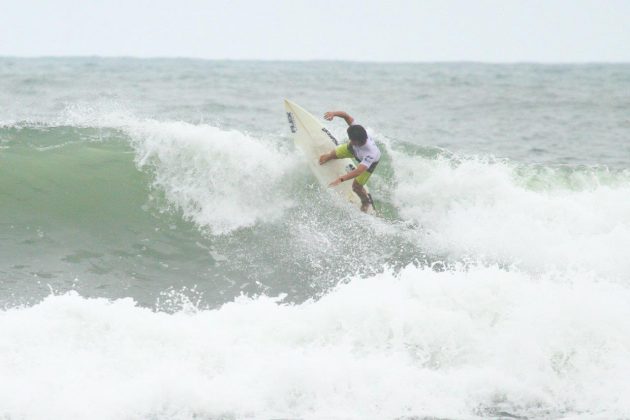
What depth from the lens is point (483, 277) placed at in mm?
7457

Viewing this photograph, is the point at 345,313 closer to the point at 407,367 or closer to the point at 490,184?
the point at 407,367

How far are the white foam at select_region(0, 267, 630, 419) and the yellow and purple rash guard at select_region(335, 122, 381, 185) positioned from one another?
9.67ft

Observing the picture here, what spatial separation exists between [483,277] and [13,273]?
4877 millimetres

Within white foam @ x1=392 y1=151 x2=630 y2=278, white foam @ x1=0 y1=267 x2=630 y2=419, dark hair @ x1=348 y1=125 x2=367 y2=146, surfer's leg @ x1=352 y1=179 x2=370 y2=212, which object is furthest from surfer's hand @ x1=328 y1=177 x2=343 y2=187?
white foam @ x1=0 y1=267 x2=630 y2=419

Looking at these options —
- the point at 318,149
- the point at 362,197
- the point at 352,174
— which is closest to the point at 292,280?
the point at 352,174

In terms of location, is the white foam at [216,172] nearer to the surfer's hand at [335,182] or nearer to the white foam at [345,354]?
the surfer's hand at [335,182]

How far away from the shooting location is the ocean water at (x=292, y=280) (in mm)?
6156

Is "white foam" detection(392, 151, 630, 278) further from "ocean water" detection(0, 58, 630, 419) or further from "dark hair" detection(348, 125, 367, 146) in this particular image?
"dark hair" detection(348, 125, 367, 146)

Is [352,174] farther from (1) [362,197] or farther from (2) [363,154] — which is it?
(1) [362,197]

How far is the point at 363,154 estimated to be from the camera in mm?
10211

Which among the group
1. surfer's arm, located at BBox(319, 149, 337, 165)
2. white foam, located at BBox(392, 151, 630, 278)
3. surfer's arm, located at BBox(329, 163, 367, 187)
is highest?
surfer's arm, located at BBox(319, 149, 337, 165)

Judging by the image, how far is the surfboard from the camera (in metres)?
10.7

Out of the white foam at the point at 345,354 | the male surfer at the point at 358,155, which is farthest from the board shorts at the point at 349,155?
the white foam at the point at 345,354

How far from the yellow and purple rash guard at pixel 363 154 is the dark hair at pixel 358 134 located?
0.10 metres
